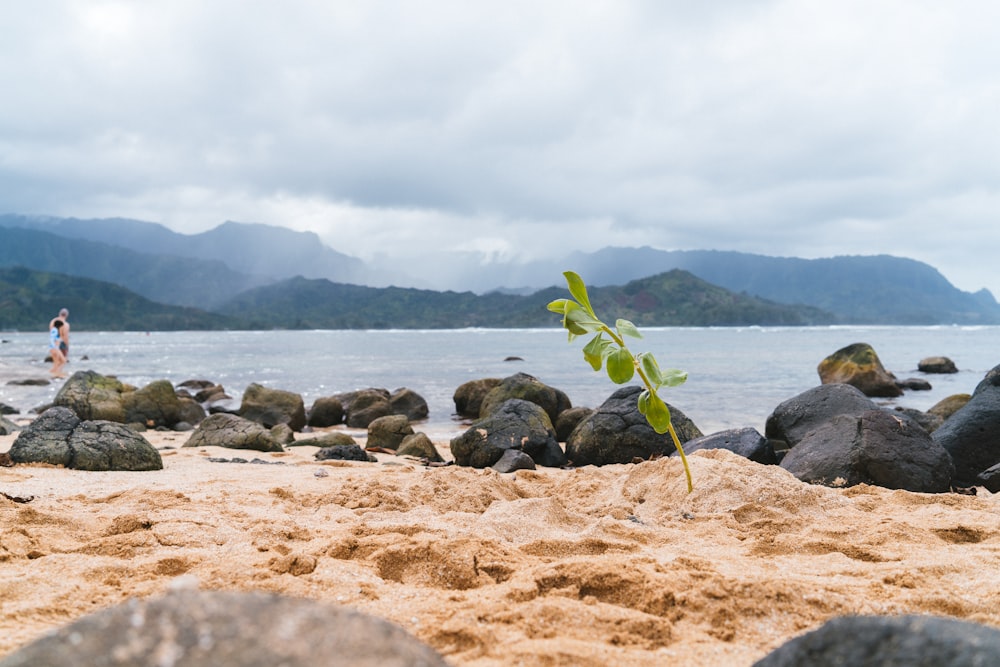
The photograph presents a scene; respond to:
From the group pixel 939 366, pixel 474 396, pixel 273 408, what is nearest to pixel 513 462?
pixel 474 396

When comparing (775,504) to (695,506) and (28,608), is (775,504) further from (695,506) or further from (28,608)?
(28,608)

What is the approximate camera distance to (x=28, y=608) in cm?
235

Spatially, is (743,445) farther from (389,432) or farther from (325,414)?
(325,414)

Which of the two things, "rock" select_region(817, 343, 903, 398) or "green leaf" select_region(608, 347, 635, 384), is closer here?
"green leaf" select_region(608, 347, 635, 384)

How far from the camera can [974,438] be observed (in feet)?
22.7

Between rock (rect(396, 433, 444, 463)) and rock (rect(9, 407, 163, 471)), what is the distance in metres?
3.18

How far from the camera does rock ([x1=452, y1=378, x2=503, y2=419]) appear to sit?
14555mm

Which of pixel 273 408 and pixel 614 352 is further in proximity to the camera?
pixel 273 408

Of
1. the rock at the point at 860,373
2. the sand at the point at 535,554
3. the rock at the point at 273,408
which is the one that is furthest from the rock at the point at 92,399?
the rock at the point at 860,373

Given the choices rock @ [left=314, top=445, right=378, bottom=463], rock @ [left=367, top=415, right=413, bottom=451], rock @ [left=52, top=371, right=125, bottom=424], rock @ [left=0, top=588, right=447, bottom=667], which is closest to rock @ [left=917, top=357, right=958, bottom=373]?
rock @ [left=367, top=415, right=413, bottom=451]

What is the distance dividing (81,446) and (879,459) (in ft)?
23.4

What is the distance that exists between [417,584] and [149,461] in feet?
14.8

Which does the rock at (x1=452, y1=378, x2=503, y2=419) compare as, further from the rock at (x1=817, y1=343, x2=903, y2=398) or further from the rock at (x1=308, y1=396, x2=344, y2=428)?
the rock at (x1=817, y1=343, x2=903, y2=398)

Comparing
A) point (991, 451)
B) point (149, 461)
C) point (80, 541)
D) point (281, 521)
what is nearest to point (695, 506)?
point (281, 521)
